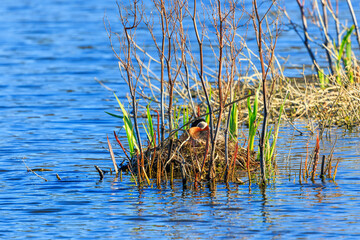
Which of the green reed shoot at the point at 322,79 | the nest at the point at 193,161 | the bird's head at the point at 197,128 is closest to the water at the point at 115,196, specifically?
the nest at the point at 193,161

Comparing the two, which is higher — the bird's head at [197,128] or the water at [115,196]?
the bird's head at [197,128]

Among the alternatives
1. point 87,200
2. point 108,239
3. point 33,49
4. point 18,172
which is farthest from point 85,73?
point 108,239

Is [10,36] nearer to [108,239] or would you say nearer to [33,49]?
[33,49]

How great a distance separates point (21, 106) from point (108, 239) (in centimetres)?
960

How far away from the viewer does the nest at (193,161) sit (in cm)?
915

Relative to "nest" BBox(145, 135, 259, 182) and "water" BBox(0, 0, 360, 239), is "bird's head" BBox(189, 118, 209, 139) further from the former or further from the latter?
"water" BBox(0, 0, 360, 239)

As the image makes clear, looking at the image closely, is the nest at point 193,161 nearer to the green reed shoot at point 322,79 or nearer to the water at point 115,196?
the water at point 115,196

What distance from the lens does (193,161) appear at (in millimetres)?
9086

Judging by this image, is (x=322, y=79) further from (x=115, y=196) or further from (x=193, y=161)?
(x=115, y=196)

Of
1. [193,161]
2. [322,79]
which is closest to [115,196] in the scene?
[193,161]

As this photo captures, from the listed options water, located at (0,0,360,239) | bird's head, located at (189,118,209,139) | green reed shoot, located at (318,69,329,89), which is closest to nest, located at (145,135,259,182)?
bird's head, located at (189,118,209,139)

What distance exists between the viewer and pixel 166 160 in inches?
374

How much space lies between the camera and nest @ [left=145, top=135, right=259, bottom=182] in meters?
9.15

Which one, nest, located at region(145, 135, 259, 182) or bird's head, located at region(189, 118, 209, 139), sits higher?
bird's head, located at region(189, 118, 209, 139)
